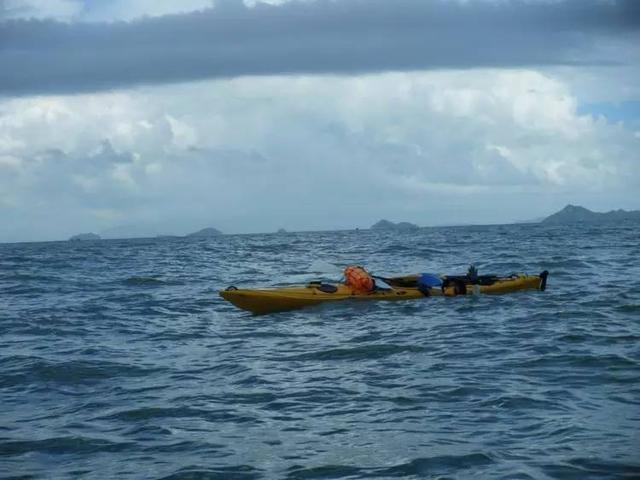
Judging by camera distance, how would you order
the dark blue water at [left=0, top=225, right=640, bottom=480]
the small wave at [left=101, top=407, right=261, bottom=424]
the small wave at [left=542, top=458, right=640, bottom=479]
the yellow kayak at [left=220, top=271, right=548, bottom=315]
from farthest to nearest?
1. the yellow kayak at [left=220, top=271, right=548, bottom=315]
2. the small wave at [left=101, top=407, right=261, bottom=424]
3. the dark blue water at [left=0, top=225, right=640, bottom=480]
4. the small wave at [left=542, top=458, right=640, bottom=479]

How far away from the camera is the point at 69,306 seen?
950 inches

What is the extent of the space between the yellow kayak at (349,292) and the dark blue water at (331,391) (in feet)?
1.49

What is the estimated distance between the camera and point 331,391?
11125 millimetres

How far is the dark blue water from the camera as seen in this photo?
7945 mm

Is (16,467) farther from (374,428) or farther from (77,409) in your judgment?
(374,428)

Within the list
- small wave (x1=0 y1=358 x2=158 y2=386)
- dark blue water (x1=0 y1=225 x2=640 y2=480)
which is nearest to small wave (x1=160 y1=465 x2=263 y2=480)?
dark blue water (x1=0 y1=225 x2=640 y2=480)

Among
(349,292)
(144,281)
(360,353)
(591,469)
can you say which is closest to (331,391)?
(360,353)

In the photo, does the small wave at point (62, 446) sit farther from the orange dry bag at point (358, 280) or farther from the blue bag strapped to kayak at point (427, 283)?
the blue bag strapped to kayak at point (427, 283)

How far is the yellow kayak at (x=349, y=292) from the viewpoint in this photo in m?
20.9

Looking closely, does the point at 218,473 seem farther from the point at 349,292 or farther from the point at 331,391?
the point at 349,292

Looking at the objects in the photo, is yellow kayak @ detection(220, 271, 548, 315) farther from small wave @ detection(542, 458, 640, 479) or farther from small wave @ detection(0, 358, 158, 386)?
small wave @ detection(542, 458, 640, 479)

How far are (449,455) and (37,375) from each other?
303 inches

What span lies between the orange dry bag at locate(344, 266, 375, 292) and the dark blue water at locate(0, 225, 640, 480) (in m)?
0.79

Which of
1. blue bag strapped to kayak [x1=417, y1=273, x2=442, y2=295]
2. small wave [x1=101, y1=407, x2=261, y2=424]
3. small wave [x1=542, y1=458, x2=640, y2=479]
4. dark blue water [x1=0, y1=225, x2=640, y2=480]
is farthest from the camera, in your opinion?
blue bag strapped to kayak [x1=417, y1=273, x2=442, y2=295]
